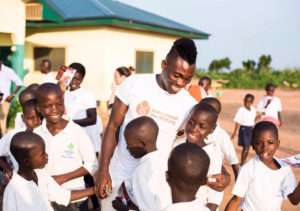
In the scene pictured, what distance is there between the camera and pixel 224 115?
1880 cm

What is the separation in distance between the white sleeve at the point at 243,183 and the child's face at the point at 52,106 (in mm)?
1256

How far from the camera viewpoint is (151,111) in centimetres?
277

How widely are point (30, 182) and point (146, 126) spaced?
0.74m

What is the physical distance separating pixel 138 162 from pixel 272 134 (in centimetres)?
100

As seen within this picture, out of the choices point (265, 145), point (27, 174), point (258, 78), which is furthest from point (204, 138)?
point (258, 78)

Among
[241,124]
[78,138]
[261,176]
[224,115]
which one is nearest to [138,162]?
[78,138]

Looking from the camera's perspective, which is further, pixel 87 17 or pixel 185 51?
pixel 87 17

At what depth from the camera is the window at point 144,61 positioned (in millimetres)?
16375

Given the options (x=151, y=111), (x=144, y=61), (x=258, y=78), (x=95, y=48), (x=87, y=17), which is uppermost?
(x=87, y=17)

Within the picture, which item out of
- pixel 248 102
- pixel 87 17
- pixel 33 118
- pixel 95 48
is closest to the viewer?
pixel 33 118

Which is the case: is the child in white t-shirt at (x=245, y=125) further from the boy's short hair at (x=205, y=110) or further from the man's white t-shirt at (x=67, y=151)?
the boy's short hair at (x=205, y=110)

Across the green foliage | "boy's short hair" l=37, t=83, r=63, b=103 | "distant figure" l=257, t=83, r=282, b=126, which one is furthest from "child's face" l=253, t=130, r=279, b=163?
the green foliage

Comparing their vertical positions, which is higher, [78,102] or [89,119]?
[78,102]

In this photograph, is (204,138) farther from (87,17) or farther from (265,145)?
(87,17)
